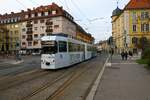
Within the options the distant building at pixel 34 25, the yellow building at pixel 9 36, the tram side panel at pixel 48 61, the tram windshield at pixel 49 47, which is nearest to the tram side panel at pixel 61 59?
the tram side panel at pixel 48 61

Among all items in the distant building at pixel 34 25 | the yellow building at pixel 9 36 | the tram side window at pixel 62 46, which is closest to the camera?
the tram side window at pixel 62 46

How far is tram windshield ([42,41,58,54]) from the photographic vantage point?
2744 centimetres

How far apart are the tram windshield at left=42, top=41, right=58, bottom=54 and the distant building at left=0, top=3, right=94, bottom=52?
73.9 meters

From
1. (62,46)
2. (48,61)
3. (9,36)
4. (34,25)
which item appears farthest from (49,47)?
(9,36)

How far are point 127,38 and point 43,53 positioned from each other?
74.4 meters

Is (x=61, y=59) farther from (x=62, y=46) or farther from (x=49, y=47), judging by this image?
(x=49, y=47)

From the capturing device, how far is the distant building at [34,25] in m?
108

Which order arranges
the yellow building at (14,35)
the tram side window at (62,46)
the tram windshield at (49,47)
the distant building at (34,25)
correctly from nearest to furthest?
the tram windshield at (49,47) → the tram side window at (62,46) → the distant building at (34,25) → the yellow building at (14,35)

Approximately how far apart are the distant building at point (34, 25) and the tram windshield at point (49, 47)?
243 ft

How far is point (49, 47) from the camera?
90.7 feet

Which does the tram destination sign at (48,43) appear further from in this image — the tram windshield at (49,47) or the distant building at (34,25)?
the distant building at (34,25)

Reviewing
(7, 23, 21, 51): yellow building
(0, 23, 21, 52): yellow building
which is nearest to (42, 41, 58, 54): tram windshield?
(7, 23, 21, 51): yellow building

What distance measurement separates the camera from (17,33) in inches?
4958

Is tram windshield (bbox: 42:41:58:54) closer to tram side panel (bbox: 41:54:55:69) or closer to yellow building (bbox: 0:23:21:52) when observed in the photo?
tram side panel (bbox: 41:54:55:69)
